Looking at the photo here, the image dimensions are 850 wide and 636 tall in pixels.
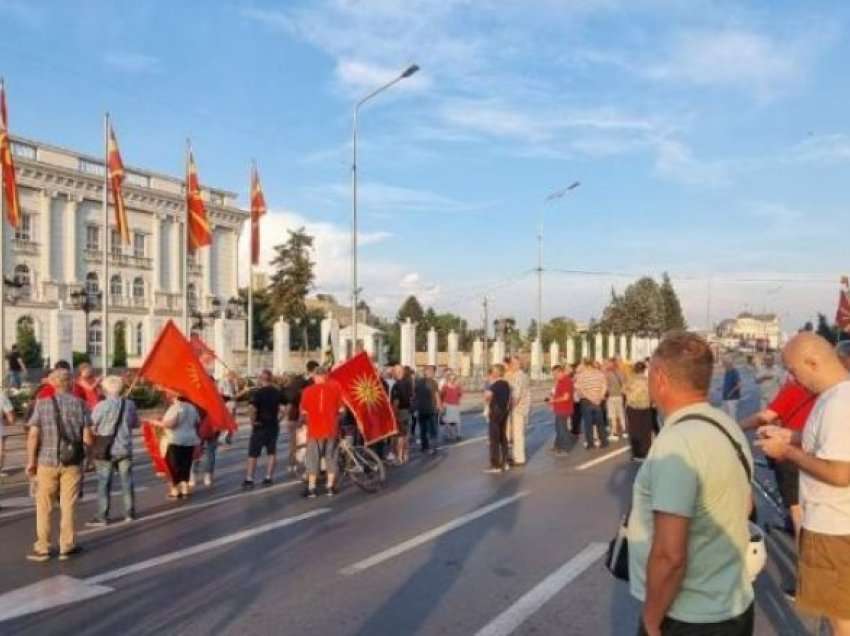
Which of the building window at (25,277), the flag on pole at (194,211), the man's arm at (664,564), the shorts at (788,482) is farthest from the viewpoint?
the building window at (25,277)

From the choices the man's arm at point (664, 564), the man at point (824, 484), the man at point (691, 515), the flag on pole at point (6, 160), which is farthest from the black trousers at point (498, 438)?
the flag on pole at point (6, 160)

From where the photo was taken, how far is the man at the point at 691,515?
304cm

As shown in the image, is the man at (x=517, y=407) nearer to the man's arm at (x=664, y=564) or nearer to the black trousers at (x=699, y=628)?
the black trousers at (x=699, y=628)

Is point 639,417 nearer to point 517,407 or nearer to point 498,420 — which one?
point 517,407

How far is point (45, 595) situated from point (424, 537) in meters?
3.74

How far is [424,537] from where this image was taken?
9.75 m

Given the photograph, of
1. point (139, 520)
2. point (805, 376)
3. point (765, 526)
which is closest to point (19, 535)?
point (139, 520)

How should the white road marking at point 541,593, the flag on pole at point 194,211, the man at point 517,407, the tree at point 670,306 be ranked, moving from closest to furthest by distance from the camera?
Result: the white road marking at point 541,593, the man at point 517,407, the flag on pole at point 194,211, the tree at point 670,306

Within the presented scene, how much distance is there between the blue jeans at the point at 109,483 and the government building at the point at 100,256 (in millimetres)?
43777

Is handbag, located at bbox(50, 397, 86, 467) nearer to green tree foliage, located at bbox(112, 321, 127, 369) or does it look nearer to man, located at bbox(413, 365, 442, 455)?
man, located at bbox(413, 365, 442, 455)

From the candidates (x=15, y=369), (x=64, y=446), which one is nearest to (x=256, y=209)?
(x=15, y=369)

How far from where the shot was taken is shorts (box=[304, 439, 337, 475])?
12906 millimetres

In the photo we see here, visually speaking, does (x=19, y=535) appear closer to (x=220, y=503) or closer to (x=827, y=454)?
(x=220, y=503)

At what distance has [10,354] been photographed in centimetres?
2953
